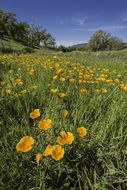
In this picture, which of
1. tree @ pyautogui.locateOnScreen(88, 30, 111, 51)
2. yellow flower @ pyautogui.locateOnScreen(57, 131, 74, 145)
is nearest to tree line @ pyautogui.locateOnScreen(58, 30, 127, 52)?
tree @ pyautogui.locateOnScreen(88, 30, 111, 51)

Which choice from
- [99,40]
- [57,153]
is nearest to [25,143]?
[57,153]

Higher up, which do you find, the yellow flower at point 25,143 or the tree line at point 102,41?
the tree line at point 102,41

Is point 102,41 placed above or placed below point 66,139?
above

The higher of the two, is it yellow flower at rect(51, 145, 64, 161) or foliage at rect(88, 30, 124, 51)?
foliage at rect(88, 30, 124, 51)

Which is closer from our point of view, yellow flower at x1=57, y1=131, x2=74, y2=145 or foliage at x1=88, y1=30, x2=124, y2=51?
yellow flower at x1=57, y1=131, x2=74, y2=145

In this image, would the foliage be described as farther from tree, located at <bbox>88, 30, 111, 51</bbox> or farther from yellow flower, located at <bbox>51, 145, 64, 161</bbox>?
yellow flower, located at <bbox>51, 145, 64, 161</bbox>

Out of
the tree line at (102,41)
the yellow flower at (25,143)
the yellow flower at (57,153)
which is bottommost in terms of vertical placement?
the yellow flower at (57,153)

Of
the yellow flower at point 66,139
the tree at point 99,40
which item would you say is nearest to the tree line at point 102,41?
the tree at point 99,40

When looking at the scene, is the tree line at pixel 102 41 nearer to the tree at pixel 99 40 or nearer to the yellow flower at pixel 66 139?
the tree at pixel 99 40

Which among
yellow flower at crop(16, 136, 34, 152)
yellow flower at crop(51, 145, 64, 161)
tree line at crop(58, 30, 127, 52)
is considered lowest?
yellow flower at crop(51, 145, 64, 161)

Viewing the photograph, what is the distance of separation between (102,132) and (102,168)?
323 millimetres

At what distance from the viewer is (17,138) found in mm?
974

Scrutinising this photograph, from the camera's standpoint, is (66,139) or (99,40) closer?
(66,139)

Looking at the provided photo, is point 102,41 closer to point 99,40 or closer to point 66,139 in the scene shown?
point 99,40
